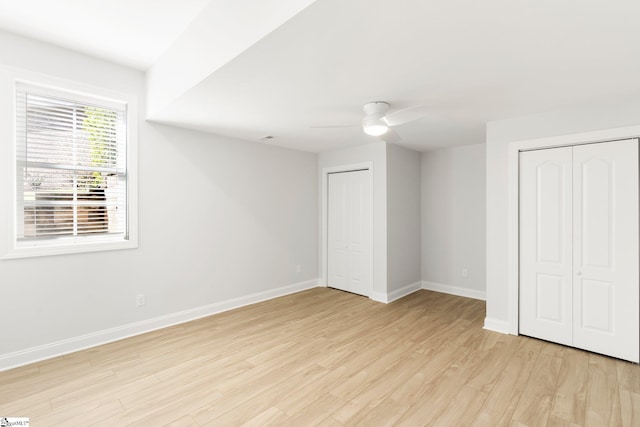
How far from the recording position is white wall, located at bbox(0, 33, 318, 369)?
2771 mm

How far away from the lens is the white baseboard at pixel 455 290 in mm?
4763

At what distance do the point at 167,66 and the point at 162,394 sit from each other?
2.88 meters

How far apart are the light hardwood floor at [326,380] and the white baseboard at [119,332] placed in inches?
3.7

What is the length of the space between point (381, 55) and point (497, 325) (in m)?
3.20

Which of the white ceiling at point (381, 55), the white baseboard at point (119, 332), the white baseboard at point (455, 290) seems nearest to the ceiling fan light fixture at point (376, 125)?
the white ceiling at point (381, 55)

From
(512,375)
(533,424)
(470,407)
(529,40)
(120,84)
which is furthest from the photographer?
(120,84)

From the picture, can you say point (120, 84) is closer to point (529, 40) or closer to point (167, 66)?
point (167, 66)

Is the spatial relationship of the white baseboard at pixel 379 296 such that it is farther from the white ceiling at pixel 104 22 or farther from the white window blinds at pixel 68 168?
the white ceiling at pixel 104 22

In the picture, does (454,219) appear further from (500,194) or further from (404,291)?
(500,194)

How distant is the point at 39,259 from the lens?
2.80 m

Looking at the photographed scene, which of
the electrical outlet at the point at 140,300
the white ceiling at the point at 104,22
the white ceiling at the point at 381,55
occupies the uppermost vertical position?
the white ceiling at the point at 104,22

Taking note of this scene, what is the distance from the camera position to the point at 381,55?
1.96 meters

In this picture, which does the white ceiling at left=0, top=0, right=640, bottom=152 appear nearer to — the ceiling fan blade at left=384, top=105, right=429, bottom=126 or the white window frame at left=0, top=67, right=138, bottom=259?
the ceiling fan blade at left=384, top=105, right=429, bottom=126

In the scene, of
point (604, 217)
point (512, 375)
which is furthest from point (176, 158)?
point (604, 217)
